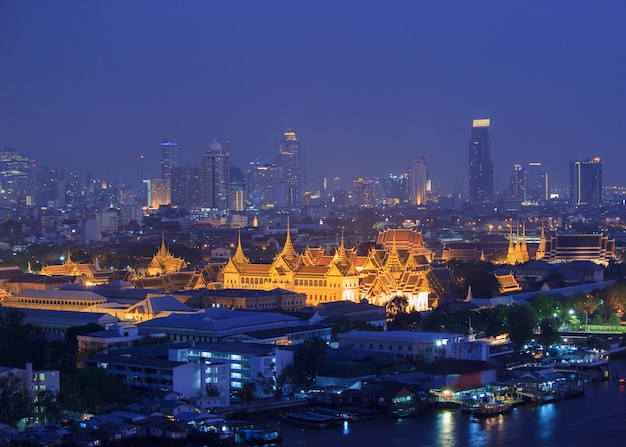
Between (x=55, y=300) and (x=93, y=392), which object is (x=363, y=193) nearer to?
(x=55, y=300)

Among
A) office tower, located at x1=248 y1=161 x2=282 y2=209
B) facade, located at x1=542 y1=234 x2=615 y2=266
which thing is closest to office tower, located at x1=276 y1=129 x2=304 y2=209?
office tower, located at x1=248 y1=161 x2=282 y2=209

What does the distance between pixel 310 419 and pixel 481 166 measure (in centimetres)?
8594

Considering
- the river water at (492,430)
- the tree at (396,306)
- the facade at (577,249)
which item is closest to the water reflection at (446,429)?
the river water at (492,430)

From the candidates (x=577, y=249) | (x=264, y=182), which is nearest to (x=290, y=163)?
(x=264, y=182)

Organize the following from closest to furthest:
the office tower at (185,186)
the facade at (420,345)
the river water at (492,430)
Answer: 1. the river water at (492,430)
2. the facade at (420,345)
3. the office tower at (185,186)

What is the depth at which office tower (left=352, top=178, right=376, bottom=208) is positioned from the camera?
94.8 m

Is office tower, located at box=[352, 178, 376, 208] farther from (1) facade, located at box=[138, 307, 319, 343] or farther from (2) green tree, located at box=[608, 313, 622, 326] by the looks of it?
(1) facade, located at box=[138, 307, 319, 343]

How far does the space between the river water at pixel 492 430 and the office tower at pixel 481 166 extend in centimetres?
8313

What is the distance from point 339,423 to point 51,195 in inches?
2950

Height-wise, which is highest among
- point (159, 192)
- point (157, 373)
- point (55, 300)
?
point (159, 192)

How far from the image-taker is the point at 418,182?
328 ft

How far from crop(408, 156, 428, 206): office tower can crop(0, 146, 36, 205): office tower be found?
28.1 metres

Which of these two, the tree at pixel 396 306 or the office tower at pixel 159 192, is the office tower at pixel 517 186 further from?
the tree at pixel 396 306

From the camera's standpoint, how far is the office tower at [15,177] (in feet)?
278
